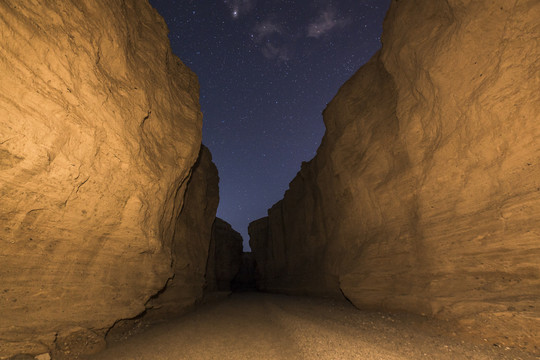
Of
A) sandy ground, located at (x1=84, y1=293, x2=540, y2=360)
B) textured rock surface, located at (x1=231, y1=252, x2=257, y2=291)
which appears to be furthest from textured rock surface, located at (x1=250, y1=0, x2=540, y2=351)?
textured rock surface, located at (x1=231, y1=252, x2=257, y2=291)

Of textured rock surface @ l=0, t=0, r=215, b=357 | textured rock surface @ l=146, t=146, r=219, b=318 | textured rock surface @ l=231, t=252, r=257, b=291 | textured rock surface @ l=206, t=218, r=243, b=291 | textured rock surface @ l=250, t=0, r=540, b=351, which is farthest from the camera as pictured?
textured rock surface @ l=231, t=252, r=257, b=291

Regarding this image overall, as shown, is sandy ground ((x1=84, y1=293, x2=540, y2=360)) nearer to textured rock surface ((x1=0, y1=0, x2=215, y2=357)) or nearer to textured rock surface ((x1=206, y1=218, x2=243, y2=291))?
textured rock surface ((x1=0, y1=0, x2=215, y2=357))

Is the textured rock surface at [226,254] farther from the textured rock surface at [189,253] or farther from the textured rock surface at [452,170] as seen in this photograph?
the textured rock surface at [452,170]

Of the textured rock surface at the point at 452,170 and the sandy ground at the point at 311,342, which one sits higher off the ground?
the textured rock surface at the point at 452,170

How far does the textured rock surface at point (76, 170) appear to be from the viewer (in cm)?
388

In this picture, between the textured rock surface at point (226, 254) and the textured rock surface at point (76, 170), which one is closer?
the textured rock surface at point (76, 170)

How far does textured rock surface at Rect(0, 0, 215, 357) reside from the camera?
3883mm

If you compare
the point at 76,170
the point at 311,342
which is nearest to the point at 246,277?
the point at 311,342

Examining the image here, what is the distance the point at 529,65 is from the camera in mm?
5387

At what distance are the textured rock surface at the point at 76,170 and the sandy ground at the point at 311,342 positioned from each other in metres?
1.32

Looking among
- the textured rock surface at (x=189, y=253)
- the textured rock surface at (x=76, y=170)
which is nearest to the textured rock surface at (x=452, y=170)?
the textured rock surface at (x=189, y=253)

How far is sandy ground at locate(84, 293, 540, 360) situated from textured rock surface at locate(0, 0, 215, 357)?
1321mm

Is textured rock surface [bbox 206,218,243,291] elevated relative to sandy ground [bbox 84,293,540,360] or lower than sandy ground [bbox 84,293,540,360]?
elevated

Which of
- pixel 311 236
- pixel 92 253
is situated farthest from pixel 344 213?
pixel 92 253
